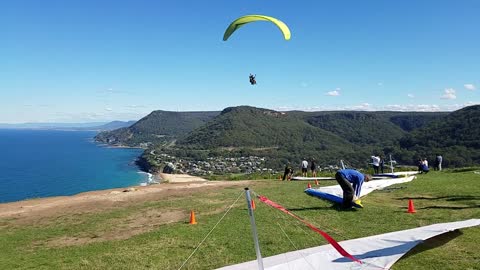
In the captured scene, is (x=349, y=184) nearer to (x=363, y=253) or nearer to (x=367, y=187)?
(x=367, y=187)

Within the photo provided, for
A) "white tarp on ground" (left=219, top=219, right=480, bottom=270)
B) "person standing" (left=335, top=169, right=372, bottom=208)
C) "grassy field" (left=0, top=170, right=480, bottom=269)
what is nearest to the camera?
"white tarp on ground" (left=219, top=219, right=480, bottom=270)

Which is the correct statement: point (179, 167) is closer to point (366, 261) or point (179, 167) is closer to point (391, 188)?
point (391, 188)

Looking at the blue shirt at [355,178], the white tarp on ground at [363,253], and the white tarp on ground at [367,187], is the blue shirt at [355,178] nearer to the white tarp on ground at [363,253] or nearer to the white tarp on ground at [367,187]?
the white tarp on ground at [367,187]

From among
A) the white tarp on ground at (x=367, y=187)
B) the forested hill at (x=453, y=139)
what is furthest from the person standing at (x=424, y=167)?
the forested hill at (x=453, y=139)

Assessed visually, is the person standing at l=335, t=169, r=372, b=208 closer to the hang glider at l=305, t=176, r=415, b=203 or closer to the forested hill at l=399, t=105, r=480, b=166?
the hang glider at l=305, t=176, r=415, b=203

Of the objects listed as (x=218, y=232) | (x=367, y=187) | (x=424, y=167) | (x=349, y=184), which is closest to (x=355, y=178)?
(x=349, y=184)

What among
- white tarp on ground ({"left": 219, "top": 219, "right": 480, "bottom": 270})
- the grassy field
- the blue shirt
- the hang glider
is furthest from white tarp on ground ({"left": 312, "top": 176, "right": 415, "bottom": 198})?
white tarp on ground ({"left": 219, "top": 219, "right": 480, "bottom": 270})
